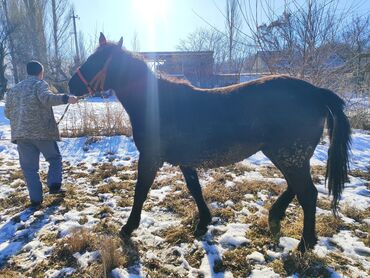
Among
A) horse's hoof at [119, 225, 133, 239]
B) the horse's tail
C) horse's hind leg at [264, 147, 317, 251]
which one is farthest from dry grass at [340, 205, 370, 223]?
horse's hoof at [119, 225, 133, 239]

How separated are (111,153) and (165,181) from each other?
2.34 meters

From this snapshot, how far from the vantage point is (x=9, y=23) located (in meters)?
27.6

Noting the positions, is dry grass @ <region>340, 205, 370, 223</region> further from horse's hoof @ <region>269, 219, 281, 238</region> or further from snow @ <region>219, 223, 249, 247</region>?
snow @ <region>219, 223, 249, 247</region>

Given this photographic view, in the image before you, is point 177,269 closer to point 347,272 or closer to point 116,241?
point 116,241

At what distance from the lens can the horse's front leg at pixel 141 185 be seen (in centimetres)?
317

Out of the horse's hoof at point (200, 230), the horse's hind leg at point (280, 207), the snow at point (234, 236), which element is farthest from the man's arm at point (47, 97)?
the horse's hind leg at point (280, 207)

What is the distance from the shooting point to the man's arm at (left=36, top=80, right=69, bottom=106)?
375cm

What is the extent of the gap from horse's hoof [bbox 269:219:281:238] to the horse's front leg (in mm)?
1451

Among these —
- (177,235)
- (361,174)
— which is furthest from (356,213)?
(177,235)

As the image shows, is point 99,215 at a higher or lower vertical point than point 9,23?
lower

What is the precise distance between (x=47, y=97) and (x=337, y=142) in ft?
11.7

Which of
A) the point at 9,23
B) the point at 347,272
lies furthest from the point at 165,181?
the point at 9,23

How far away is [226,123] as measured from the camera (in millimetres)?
2885

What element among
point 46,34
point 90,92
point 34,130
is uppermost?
point 46,34
